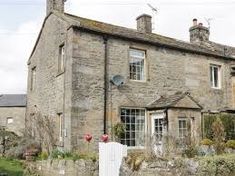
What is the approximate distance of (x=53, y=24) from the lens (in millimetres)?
19844

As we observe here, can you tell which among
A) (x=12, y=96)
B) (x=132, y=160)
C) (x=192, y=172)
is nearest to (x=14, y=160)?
(x=132, y=160)

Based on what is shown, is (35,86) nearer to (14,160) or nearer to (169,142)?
(14,160)

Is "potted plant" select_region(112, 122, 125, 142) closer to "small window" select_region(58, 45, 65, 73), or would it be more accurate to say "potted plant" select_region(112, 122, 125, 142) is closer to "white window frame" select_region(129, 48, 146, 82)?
"white window frame" select_region(129, 48, 146, 82)

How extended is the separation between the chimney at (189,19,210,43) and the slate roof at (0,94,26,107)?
1248 inches

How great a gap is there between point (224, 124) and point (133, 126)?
5469 millimetres

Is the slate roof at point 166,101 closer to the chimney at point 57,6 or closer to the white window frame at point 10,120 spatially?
the chimney at point 57,6

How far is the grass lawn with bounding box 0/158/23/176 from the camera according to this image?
48.2ft

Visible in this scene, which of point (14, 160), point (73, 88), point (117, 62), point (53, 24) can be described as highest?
point (53, 24)

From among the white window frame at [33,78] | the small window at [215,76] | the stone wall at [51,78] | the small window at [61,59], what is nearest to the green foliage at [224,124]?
the small window at [215,76]

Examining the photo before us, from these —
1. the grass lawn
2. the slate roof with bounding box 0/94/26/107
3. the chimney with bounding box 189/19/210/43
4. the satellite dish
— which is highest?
the chimney with bounding box 189/19/210/43

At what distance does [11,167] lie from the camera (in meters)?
16.2

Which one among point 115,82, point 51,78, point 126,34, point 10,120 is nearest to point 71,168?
point 115,82

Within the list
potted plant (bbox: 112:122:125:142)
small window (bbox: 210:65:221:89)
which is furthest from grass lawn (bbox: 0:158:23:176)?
small window (bbox: 210:65:221:89)

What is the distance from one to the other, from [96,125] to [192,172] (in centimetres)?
782
